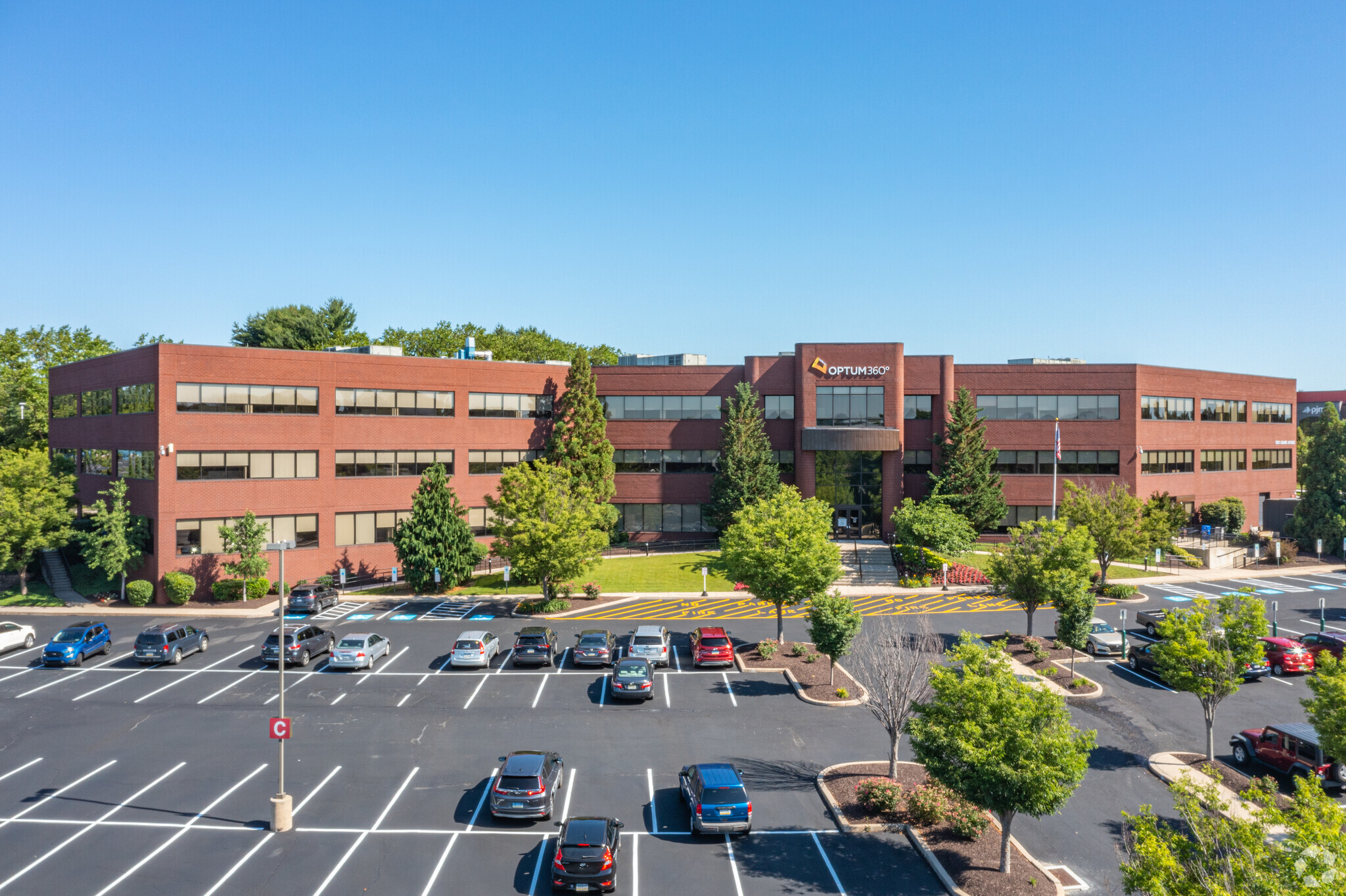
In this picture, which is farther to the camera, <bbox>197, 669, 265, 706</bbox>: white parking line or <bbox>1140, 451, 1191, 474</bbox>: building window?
<bbox>1140, 451, 1191, 474</bbox>: building window

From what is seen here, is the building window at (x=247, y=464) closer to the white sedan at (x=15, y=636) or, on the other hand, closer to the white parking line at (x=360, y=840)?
the white sedan at (x=15, y=636)

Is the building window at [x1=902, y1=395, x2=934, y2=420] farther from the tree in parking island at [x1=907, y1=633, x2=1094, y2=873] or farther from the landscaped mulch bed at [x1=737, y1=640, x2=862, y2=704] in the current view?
the tree in parking island at [x1=907, y1=633, x2=1094, y2=873]

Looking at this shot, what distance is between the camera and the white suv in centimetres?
3481

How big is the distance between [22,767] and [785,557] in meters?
27.6

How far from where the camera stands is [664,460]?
6619 cm

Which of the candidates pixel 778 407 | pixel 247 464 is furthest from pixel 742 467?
pixel 247 464

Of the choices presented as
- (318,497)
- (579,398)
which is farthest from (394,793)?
(579,398)

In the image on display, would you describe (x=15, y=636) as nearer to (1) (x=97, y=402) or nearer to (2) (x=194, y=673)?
(2) (x=194, y=673)

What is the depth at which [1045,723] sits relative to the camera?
18469 millimetres

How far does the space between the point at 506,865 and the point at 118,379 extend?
48.5 meters

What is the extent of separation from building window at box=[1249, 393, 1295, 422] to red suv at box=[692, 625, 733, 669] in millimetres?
64881

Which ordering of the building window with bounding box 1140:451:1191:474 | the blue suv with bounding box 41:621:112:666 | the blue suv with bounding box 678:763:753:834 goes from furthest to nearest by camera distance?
the building window with bounding box 1140:451:1191:474 < the blue suv with bounding box 41:621:112:666 < the blue suv with bounding box 678:763:753:834

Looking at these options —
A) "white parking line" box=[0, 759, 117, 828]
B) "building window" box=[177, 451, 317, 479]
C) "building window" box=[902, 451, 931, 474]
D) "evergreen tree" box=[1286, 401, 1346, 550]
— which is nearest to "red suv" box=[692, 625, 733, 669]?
"white parking line" box=[0, 759, 117, 828]

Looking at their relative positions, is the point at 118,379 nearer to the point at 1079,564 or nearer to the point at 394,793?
the point at 394,793
